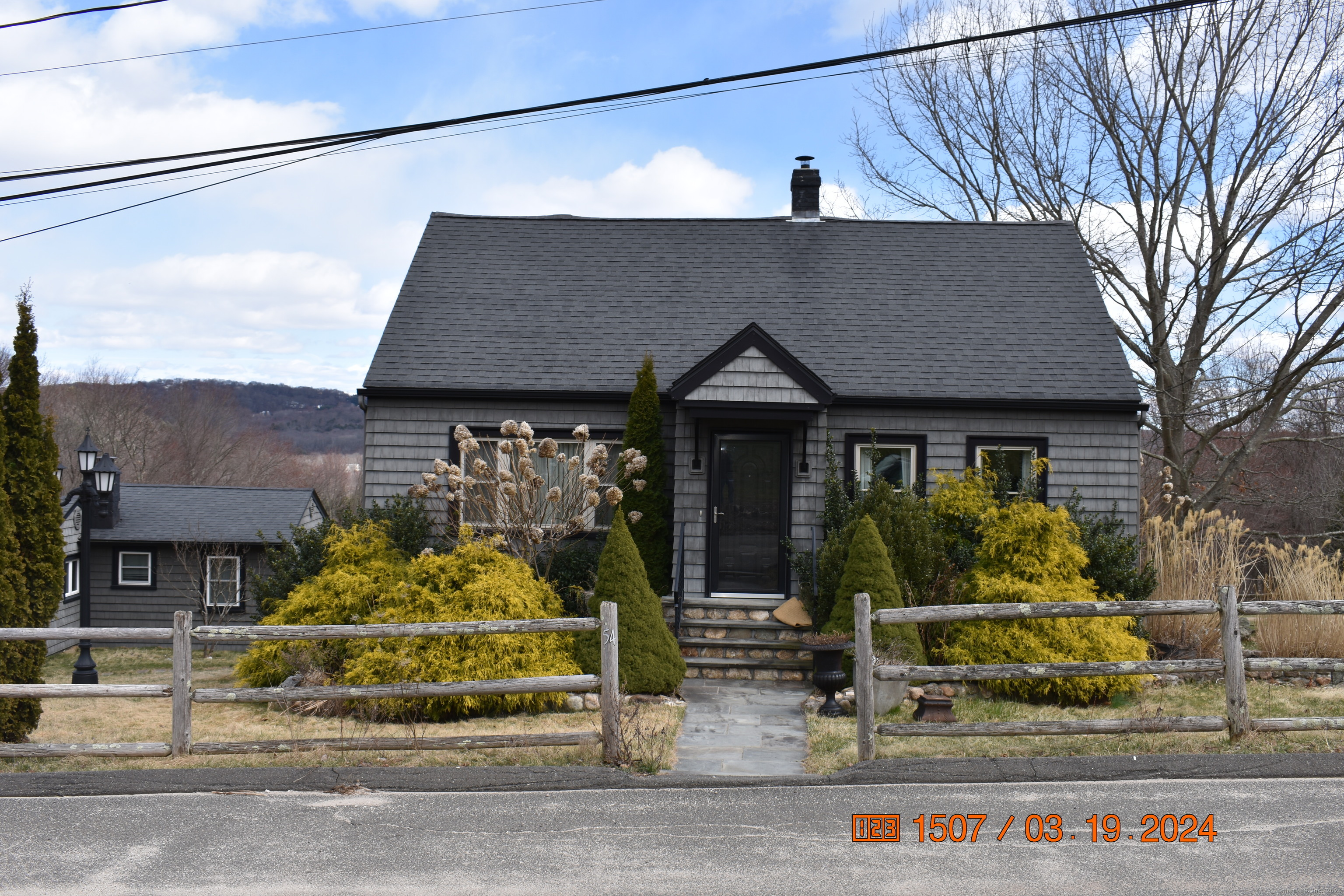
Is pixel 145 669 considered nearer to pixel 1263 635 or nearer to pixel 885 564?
pixel 885 564

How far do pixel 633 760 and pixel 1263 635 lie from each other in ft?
27.4

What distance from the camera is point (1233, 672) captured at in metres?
6.53

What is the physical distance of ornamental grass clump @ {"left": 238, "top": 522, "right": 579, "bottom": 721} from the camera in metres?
8.70

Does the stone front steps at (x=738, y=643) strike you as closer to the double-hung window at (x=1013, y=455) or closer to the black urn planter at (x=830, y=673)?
the black urn planter at (x=830, y=673)

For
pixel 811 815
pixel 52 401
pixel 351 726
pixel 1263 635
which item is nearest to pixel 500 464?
pixel 351 726

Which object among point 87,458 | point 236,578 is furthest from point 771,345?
point 236,578

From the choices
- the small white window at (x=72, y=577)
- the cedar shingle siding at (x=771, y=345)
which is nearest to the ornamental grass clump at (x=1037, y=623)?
the cedar shingle siding at (x=771, y=345)

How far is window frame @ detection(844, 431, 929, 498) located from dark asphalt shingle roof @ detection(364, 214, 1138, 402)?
57 centimetres

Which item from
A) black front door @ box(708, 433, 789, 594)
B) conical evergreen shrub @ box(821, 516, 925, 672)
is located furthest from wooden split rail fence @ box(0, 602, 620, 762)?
black front door @ box(708, 433, 789, 594)

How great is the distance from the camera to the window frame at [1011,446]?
1242 cm

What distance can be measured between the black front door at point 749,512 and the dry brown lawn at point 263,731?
3493 mm

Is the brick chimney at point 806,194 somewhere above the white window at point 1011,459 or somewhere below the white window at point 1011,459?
above

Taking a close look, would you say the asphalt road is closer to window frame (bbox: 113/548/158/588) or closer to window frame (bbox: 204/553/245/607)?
window frame (bbox: 204/553/245/607)

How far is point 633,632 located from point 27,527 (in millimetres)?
5392
